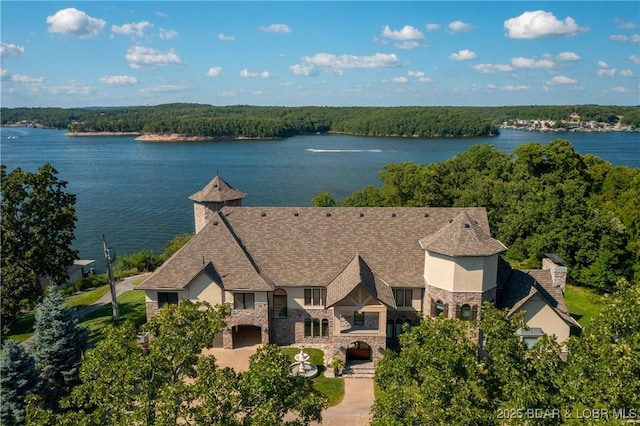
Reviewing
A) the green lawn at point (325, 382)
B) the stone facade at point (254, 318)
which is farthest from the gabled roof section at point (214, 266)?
the green lawn at point (325, 382)

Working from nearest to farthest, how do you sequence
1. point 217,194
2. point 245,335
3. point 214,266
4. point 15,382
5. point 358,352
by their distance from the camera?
1. point 15,382
2. point 358,352
3. point 214,266
4. point 245,335
5. point 217,194

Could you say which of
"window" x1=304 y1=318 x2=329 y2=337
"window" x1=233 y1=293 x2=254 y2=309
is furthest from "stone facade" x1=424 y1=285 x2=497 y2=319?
"window" x1=233 y1=293 x2=254 y2=309

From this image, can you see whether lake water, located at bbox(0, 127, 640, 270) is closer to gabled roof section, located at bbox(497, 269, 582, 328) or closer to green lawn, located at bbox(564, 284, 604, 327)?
gabled roof section, located at bbox(497, 269, 582, 328)

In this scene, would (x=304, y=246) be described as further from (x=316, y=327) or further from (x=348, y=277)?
(x=316, y=327)

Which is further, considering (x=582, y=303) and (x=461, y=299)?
(x=582, y=303)

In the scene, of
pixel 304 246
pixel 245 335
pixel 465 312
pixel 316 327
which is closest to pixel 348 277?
pixel 304 246

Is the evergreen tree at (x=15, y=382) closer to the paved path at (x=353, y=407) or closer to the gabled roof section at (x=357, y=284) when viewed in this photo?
the paved path at (x=353, y=407)

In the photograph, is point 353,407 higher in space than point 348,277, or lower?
lower

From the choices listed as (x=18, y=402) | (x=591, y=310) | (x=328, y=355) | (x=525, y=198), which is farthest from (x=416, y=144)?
(x=18, y=402)

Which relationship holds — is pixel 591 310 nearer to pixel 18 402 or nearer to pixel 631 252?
pixel 631 252
